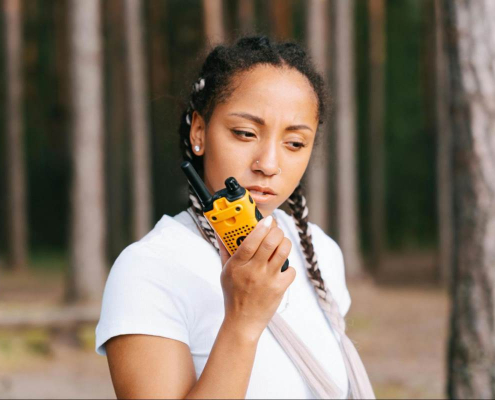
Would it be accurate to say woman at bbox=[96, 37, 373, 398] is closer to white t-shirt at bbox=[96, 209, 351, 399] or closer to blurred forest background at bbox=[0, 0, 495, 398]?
white t-shirt at bbox=[96, 209, 351, 399]

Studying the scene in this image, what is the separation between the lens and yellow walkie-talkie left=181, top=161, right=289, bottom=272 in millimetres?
1534

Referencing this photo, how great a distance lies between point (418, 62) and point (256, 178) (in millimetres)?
23849

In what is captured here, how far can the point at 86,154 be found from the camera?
9.49 meters

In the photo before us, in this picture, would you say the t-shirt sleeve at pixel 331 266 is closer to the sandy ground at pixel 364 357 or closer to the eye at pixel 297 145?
the eye at pixel 297 145

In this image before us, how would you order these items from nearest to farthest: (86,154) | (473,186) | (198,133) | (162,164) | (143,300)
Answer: (143,300) → (198,133) → (473,186) → (86,154) → (162,164)

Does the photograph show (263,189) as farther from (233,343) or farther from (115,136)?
(115,136)

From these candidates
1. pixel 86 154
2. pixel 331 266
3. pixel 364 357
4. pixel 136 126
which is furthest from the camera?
pixel 136 126

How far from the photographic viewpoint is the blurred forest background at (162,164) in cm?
799

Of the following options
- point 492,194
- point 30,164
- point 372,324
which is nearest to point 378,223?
point 372,324

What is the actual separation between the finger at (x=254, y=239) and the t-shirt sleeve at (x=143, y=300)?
0.83 ft

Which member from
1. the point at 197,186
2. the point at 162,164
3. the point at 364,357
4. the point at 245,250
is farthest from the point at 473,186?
the point at 162,164

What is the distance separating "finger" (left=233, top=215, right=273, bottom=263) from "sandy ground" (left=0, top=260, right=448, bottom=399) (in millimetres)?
5035

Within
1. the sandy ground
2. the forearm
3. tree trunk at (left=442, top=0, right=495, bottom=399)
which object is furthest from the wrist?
the sandy ground

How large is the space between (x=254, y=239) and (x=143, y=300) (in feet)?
1.04
